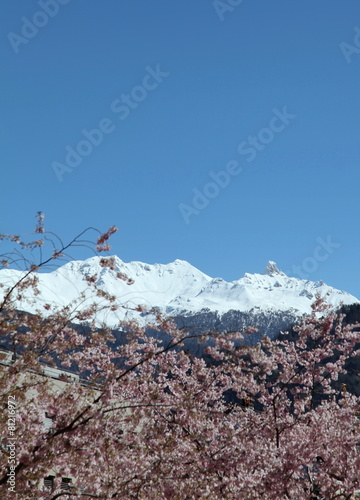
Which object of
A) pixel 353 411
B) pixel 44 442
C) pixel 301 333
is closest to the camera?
pixel 44 442

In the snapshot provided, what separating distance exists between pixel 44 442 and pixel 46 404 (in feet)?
5.34

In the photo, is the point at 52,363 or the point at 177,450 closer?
the point at 52,363

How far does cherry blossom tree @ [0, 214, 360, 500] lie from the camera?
1042 cm

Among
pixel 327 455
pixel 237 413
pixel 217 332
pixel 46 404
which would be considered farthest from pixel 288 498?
pixel 46 404

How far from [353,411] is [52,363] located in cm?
1125

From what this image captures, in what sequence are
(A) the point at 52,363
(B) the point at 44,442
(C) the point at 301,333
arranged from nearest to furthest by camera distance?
(B) the point at 44,442
(A) the point at 52,363
(C) the point at 301,333

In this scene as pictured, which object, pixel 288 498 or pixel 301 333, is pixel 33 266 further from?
pixel 301 333

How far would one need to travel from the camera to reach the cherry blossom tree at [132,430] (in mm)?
10422

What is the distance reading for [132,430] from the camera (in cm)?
1304

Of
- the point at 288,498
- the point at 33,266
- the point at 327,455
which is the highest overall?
the point at 33,266

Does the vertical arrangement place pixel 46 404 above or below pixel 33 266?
below

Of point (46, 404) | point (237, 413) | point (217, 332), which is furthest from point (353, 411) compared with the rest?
point (46, 404)

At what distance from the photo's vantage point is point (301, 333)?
2172cm

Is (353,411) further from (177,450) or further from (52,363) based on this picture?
(52,363)
